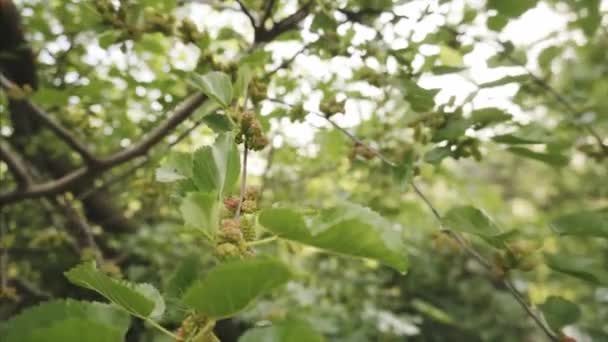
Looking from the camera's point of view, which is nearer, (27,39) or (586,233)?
(586,233)

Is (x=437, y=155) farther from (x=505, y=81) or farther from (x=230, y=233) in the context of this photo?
(x=230, y=233)

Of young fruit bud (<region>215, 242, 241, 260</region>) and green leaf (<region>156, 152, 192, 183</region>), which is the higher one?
green leaf (<region>156, 152, 192, 183</region>)

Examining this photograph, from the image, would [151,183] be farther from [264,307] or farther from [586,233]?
[586,233]

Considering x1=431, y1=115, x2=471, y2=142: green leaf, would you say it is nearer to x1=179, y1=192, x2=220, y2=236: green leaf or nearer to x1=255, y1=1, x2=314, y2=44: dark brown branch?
x1=255, y1=1, x2=314, y2=44: dark brown branch

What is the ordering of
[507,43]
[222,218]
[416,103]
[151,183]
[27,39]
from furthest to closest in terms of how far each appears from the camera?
[27,39]
[151,183]
[507,43]
[416,103]
[222,218]

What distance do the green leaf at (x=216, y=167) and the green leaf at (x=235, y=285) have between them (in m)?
0.15

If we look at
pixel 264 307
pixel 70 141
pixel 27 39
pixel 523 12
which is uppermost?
pixel 27 39

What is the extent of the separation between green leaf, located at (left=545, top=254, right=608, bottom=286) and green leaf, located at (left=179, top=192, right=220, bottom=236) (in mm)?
500

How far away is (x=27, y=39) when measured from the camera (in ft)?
4.91

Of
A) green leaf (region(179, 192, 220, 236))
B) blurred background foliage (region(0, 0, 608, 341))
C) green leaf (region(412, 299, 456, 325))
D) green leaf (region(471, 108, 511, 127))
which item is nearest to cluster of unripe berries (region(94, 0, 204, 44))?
blurred background foliage (region(0, 0, 608, 341))

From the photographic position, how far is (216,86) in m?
0.62

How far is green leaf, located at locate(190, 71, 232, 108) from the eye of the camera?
0.60 metres

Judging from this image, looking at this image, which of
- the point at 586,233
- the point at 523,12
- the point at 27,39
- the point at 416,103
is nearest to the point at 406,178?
the point at 416,103

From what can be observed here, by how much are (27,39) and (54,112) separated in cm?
21
